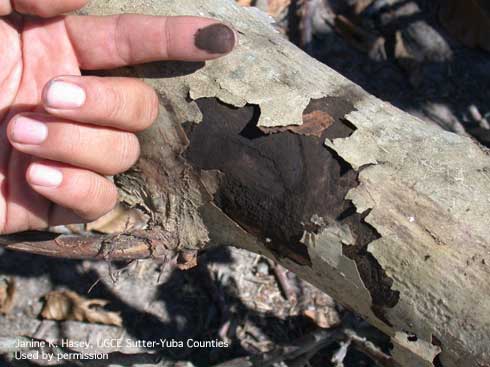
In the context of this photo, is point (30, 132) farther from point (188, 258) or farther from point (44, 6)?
point (188, 258)

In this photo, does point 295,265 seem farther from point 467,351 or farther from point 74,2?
point 74,2

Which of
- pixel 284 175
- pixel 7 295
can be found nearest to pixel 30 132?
pixel 284 175

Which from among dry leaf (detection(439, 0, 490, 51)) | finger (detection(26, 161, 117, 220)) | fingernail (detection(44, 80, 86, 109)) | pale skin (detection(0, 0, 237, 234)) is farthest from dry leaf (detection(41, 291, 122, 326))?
dry leaf (detection(439, 0, 490, 51))

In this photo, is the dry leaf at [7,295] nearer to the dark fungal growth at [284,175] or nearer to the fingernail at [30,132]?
the fingernail at [30,132]

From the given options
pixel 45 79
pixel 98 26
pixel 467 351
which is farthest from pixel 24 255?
pixel 467 351

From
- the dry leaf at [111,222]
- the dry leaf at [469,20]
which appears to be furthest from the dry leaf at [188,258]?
the dry leaf at [469,20]

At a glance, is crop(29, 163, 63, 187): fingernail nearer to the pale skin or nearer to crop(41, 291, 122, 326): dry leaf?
the pale skin

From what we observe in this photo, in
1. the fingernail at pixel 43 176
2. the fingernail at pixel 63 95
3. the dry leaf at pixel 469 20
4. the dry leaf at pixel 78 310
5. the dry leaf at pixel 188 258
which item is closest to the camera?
the fingernail at pixel 63 95
